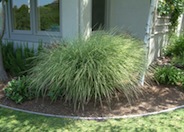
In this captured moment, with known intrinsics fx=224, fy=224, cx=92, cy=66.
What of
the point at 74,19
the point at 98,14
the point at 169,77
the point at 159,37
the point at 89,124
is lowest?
the point at 89,124

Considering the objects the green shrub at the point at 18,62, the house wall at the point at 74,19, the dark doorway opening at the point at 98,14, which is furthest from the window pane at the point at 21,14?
the dark doorway opening at the point at 98,14

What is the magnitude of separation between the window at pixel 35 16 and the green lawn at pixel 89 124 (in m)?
2.80

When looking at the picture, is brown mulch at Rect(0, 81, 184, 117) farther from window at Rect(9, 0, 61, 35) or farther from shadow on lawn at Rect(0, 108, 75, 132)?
window at Rect(9, 0, 61, 35)

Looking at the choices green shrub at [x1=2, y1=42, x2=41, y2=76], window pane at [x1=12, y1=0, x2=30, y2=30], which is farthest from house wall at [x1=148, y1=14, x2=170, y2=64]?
window pane at [x1=12, y1=0, x2=30, y2=30]

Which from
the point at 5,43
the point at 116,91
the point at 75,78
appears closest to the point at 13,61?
the point at 5,43

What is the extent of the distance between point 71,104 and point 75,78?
0.60m

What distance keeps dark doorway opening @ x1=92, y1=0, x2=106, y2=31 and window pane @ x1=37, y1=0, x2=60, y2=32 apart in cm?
124

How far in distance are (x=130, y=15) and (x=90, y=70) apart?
3.31 metres

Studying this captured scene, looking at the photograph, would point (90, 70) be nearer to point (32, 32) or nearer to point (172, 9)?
point (32, 32)

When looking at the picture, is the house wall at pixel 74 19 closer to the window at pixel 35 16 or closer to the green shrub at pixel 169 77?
the window at pixel 35 16

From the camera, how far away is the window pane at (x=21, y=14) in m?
6.50

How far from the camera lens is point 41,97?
4.48 meters

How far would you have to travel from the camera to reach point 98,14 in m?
6.76

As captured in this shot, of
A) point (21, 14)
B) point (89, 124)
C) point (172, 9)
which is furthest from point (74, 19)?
point (172, 9)
